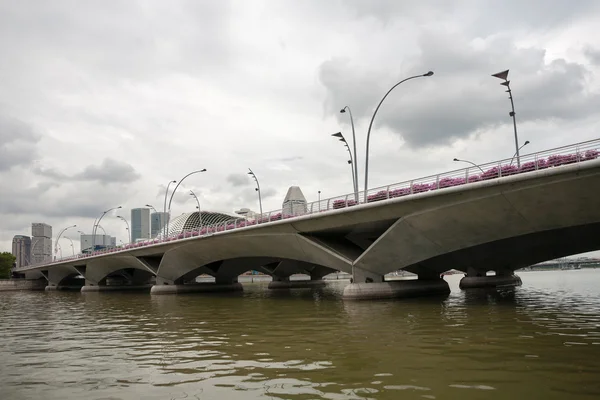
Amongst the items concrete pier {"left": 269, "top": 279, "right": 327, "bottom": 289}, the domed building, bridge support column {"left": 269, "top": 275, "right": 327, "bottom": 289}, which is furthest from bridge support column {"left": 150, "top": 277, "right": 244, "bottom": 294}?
the domed building

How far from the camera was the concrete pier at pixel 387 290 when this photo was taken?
32875 millimetres

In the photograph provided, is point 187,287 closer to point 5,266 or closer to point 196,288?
point 196,288

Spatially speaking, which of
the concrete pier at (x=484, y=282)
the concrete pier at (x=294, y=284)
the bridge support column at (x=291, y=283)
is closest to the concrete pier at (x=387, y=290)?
the concrete pier at (x=484, y=282)

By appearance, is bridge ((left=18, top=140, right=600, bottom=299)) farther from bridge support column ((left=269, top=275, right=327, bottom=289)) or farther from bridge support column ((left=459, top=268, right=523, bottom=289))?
bridge support column ((left=269, top=275, right=327, bottom=289))

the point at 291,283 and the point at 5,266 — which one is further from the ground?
the point at 5,266

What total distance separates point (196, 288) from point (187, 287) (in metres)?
1.15

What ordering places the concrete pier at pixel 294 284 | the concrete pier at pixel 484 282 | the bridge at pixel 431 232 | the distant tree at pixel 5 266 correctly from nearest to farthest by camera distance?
the bridge at pixel 431 232 < the concrete pier at pixel 484 282 < the concrete pier at pixel 294 284 < the distant tree at pixel 5 266

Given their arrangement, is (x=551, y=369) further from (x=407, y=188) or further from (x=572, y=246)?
(x=572, y=246)

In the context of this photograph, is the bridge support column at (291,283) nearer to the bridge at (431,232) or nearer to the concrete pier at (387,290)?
Answer: the bridge at (431,232)

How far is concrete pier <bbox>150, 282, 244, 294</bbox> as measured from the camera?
184 feet

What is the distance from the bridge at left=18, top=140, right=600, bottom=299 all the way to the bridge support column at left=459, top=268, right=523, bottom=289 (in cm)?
14

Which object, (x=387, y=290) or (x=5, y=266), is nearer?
(x=387, y=290)

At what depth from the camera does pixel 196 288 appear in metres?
57.9

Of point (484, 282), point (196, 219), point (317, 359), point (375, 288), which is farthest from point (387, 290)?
point (196, 219)
